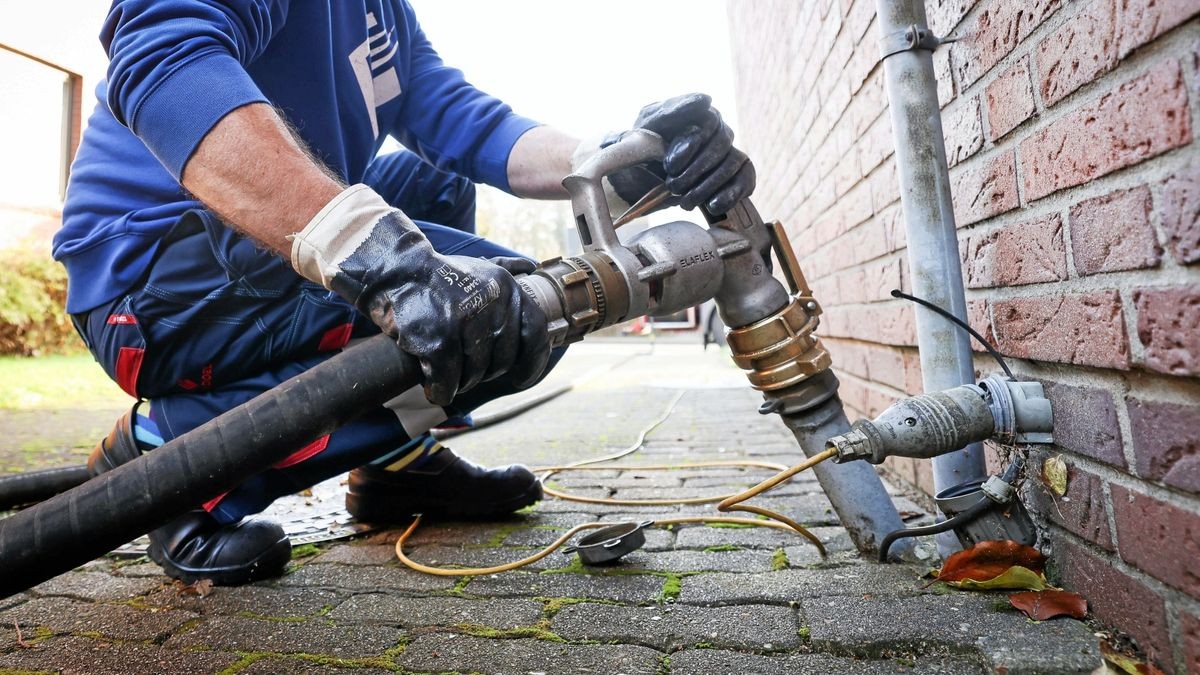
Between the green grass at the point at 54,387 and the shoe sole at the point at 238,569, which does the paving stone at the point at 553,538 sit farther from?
the green grass at the point at 54,387

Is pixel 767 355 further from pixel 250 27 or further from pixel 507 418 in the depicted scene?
pixel 507 418

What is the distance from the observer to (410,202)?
8.15ft

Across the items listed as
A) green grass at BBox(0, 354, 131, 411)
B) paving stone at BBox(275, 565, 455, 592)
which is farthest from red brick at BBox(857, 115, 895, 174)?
green grass at BBox(0, 354, 131, 411)

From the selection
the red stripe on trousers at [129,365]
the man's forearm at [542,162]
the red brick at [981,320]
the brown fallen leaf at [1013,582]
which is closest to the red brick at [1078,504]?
the brown fallen leaf at [1013,582]

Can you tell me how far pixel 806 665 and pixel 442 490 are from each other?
51.8 inches

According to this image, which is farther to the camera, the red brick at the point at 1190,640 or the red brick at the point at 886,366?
the red brick at the point at 886,366

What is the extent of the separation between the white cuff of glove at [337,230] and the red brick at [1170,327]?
1.18 m

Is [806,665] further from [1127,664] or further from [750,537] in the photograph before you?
[750,537]

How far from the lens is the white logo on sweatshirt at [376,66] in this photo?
6.52 ft

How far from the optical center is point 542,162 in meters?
2.07

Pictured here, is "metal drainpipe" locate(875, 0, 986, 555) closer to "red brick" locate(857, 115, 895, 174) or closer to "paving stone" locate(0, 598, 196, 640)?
"red brick" locate(857, 115, 895, 174)

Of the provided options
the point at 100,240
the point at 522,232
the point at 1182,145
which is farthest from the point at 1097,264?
the point at 522,232

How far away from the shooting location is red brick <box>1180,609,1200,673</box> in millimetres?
907

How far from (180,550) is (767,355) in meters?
1.49
